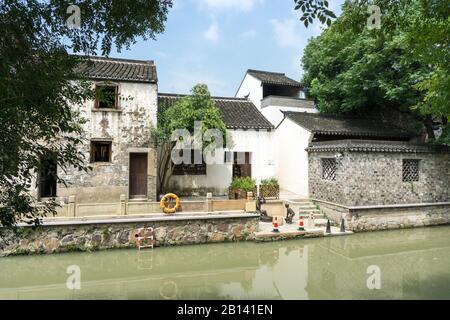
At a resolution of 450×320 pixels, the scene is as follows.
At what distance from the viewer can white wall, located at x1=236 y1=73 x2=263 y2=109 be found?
684 inches

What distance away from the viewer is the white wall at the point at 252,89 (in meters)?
17.4

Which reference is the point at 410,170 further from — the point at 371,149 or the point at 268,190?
the point at 268,190

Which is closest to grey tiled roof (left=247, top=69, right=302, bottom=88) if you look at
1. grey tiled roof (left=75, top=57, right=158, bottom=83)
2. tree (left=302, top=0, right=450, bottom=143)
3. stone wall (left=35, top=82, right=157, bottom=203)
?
tree (left=302, top=0, right=450, bottom=143)

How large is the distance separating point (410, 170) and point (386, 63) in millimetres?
4737

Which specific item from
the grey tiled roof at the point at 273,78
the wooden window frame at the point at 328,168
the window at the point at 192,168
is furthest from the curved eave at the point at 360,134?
the grey tiled roof at the point at 273,78

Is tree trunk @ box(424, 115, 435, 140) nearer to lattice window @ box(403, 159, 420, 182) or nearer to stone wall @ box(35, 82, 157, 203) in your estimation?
lattice window @ box(403, 159, 420, 182)

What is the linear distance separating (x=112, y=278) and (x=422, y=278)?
6.83 metres

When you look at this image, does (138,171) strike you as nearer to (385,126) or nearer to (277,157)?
(277,157)

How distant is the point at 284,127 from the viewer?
14.5 m

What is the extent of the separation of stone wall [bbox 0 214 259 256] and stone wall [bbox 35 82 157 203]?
2184mm

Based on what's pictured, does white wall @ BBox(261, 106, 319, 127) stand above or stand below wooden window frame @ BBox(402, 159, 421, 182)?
above

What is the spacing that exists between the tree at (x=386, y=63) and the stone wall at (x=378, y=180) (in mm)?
1509

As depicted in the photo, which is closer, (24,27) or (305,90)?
(24,27)
